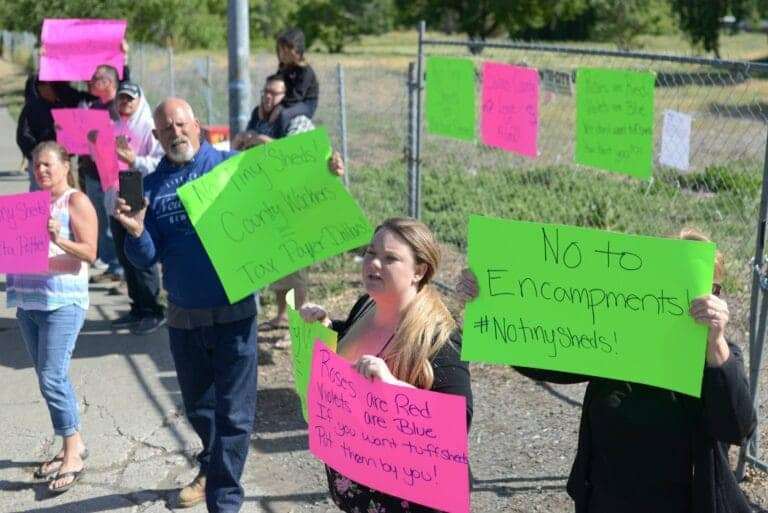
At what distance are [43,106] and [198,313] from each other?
5006mm

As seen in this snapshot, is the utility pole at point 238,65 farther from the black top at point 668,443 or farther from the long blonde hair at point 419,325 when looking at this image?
the black top at point 668,443

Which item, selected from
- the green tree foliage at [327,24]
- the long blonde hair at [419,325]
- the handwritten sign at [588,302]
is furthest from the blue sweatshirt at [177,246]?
the green tree foliage at [327,24]

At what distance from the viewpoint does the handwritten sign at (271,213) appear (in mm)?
4312

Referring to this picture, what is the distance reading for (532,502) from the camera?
4711 mm

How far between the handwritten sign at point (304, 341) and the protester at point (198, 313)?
37.3 inches

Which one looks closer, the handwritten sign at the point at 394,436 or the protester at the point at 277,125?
the handwritten sign at the point at 394,436

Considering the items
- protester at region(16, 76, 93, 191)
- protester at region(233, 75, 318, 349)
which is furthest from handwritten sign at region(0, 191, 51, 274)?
protester at region(16, 76, 93, 191)

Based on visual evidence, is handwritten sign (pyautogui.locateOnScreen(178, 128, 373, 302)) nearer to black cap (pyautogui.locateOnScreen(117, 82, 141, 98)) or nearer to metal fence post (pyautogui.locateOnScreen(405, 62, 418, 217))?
metal fence post (pyautogui.locateOnScreen(405, 62, 418, 217))

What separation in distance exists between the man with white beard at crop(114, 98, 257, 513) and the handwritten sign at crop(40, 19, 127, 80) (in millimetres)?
4156

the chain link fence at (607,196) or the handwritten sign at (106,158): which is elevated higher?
the handwritten sign at (106,158)

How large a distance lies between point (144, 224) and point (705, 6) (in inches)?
1383

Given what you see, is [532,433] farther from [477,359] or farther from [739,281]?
[739,281]

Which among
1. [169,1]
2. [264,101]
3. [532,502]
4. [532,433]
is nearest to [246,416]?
[532,502]

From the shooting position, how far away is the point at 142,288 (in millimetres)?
7496
